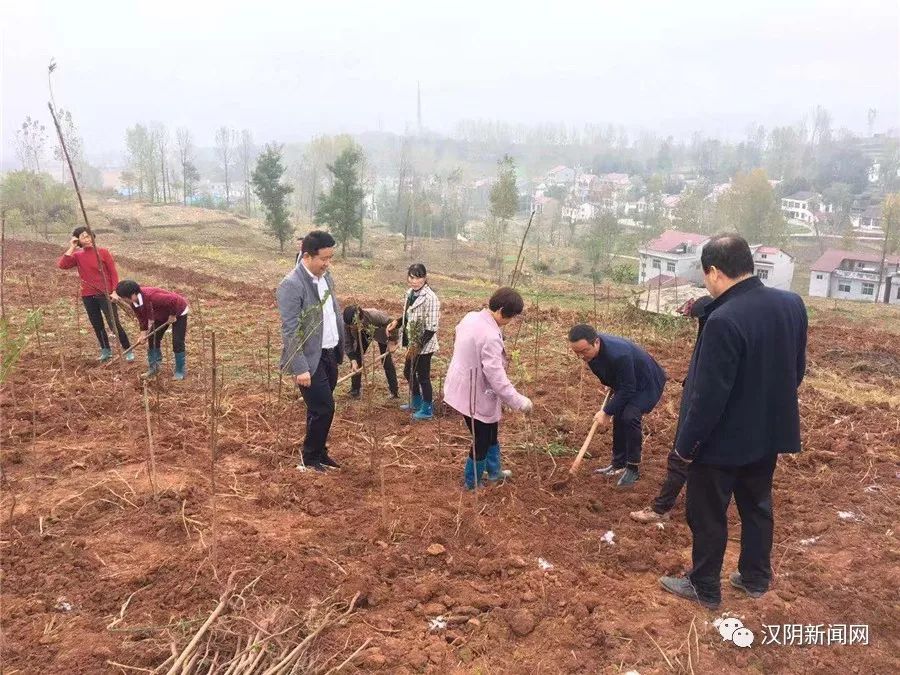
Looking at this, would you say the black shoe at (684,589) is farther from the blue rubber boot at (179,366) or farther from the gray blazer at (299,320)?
the blue rubber boot at (179,366)

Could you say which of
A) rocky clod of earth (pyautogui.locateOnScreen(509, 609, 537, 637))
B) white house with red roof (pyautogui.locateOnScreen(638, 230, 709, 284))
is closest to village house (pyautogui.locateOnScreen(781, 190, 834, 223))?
white house with red roof (pyautogui.locateOnScreen(638, 230, 709, 284))

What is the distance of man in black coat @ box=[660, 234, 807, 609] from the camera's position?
8.04ft

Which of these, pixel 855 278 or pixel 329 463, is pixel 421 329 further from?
pixel 855 278

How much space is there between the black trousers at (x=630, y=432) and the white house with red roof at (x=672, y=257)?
3058cm

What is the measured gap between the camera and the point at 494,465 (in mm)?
4027

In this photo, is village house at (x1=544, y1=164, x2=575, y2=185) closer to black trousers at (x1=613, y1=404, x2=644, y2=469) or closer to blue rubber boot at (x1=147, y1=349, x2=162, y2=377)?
blue rubber boot at (x1=147, y1=349, x2=162, y2=377)

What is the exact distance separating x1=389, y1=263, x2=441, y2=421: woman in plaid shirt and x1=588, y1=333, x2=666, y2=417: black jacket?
5.32ft

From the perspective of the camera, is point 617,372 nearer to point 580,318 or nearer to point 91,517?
point 91,517

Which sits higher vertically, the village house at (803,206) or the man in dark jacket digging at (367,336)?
the village house at (803,206)

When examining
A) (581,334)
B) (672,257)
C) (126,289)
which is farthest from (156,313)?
(672,257)

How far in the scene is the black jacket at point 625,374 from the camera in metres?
3.85

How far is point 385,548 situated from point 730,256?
215 centimetres

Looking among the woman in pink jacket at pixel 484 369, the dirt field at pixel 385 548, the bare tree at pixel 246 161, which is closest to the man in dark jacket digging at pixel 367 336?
the dirt field at pixel 385 548

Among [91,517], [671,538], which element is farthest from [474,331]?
[91,517]
